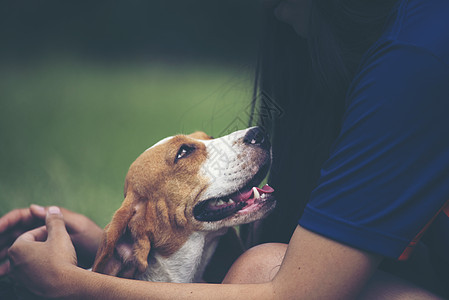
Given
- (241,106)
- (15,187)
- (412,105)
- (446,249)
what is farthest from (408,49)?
(15,187)

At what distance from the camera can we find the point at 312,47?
101cm

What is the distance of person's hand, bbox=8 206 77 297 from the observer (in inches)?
41.1

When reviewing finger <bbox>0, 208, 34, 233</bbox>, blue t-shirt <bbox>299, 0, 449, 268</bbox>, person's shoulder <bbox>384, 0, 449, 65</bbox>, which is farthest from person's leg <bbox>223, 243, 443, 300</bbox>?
finger <bbox>0, 208, 34, 233</bbox>

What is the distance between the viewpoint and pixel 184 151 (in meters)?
1.35

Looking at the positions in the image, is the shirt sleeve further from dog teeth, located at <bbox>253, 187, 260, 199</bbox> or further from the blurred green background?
the blurred green background

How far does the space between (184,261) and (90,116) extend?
23.9 inches

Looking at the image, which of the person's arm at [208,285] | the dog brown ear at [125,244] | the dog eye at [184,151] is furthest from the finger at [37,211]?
the dog eye at [184,151]

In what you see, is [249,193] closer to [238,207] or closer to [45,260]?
[238,207]

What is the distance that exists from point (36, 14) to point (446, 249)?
145 centimetres

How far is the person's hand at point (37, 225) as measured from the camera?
1.32 metres

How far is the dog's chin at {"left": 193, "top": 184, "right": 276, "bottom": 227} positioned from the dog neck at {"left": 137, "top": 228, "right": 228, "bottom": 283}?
0.07 metres

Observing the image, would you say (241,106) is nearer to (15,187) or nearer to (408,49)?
(408,49)

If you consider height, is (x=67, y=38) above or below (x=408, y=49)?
below

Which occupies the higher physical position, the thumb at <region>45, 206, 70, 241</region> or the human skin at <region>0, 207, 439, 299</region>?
the human skin at <region>0, 207, 439, 299</region>
